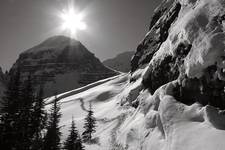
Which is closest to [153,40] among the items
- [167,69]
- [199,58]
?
[167,69]

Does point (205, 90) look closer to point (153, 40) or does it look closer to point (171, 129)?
point (171, 129)

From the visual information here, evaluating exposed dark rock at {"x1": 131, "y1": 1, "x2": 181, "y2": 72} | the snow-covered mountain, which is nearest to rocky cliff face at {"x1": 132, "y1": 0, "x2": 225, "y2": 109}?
the snow-covered mountain

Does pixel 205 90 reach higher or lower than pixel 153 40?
lower

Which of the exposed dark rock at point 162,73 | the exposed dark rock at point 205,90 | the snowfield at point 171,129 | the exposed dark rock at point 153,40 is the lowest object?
the snowfield at point 171,129

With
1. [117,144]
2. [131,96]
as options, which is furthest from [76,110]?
[117,144]

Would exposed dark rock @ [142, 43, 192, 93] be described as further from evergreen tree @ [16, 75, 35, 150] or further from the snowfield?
evergreen tree @ [16, 75, 35, 150]

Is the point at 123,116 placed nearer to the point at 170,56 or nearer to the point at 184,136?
the point at 170,56

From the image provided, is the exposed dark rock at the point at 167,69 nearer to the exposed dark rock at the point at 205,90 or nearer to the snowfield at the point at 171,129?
the snowfield at the point at 171,129

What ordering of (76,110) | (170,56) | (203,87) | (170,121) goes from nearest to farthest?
(203,87) → (170,121) → (170,56) → (76,110)

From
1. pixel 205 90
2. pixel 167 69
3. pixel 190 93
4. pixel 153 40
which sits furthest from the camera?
pixel 153 40

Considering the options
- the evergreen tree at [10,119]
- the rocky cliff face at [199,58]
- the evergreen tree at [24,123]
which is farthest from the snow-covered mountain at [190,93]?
the evergreen tree at [10,119]

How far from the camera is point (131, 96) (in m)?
50.6

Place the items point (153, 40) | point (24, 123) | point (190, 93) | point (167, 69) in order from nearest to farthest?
point (190, 93) < point (24, 123) < point (167, 69) < point (153, 40)

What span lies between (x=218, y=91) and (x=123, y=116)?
2656 centimetres
